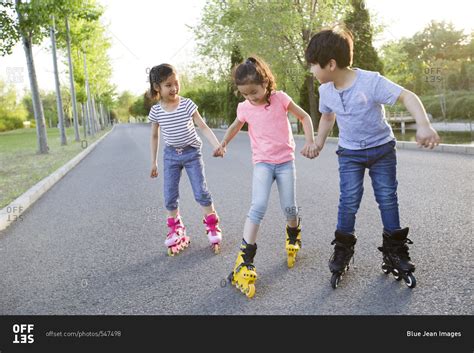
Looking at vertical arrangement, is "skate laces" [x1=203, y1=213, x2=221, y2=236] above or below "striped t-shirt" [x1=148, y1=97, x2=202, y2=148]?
below

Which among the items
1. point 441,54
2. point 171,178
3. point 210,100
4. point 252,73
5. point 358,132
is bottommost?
point 171,178

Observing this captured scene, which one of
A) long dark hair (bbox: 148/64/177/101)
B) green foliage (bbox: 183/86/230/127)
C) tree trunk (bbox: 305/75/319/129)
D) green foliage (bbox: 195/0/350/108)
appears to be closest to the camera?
long dark hair (bbox: 148/64/177/101)

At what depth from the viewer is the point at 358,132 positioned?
300 cm

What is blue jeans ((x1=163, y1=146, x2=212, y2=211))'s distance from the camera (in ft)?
13.4

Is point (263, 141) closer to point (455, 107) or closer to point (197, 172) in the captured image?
A: point (197, 172)

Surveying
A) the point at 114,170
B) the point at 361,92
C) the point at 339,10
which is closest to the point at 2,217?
the point at 361,92

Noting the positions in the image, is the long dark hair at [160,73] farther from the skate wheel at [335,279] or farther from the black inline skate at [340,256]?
the skate wheel at [335,279]

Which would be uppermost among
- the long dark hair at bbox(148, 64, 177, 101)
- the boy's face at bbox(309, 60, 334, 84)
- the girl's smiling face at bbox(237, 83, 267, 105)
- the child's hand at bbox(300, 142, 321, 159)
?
the long dark hair at bbox(148, 64, 177, 101)

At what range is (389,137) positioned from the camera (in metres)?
3.04

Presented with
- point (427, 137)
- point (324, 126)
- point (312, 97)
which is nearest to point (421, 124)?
point (427, 137)

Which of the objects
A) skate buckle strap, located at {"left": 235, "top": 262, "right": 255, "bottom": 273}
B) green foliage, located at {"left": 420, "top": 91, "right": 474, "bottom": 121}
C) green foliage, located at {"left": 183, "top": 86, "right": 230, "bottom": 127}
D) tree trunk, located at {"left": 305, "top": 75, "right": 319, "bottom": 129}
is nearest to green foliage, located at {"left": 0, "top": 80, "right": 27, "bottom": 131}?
green foliage, located at {"left": 183, "top": 86, "right": 230, "bottom": 127}

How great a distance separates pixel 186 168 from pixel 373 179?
1.65 meters

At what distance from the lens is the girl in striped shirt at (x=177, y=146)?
397 cm

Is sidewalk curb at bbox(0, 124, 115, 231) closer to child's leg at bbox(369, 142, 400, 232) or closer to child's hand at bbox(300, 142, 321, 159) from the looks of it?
child's hand at bbox(300, 142, 321, 159)
